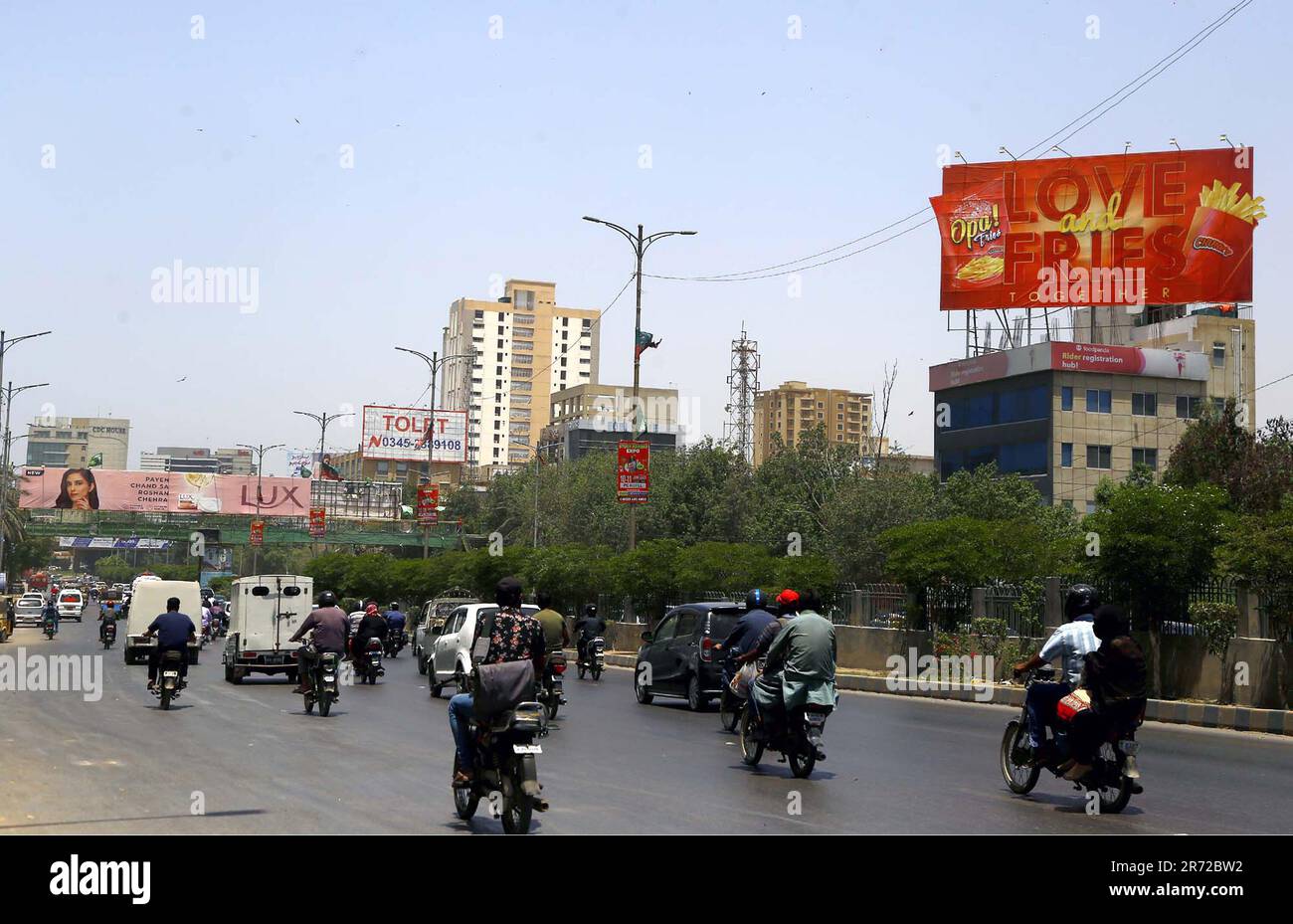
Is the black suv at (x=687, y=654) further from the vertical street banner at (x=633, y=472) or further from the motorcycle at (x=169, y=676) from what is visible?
the vertical street banner at (x=633, y=472)

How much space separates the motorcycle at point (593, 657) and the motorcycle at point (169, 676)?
11735mm

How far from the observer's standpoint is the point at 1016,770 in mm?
12625

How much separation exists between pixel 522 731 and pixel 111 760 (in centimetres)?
708

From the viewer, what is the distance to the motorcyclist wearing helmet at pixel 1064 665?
1186 centimetres

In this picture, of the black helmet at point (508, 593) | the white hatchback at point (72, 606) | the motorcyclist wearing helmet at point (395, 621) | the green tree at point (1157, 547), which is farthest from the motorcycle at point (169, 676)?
the white hatchback at point (72, 606)

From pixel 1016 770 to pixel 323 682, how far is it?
1205 cm

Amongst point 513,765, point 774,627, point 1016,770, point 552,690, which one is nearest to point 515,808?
point 513,765

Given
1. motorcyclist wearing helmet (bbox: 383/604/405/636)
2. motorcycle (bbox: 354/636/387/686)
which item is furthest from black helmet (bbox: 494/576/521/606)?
motorcyclist wearing helmet (bbox: 383/604/405/636)

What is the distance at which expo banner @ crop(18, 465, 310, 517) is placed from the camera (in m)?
102

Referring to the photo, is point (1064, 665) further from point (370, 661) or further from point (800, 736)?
point (370, 661)

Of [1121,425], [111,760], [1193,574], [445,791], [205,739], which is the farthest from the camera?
[1121,425]

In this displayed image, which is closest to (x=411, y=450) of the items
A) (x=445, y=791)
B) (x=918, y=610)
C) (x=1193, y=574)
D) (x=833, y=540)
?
(x=833, y=540)
